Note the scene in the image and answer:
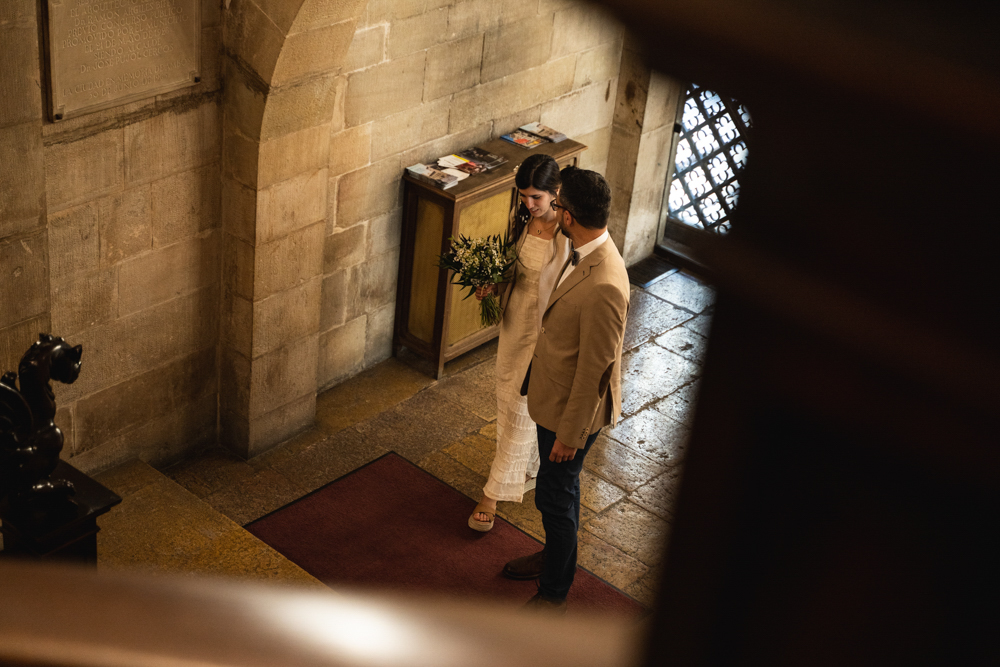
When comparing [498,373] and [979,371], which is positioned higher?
[979,371]

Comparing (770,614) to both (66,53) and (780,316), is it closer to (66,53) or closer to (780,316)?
(780,316)

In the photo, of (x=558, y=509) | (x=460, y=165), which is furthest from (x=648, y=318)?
(x=558, y=509)

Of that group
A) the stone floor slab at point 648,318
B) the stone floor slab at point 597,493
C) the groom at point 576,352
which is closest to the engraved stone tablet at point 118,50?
the groom at point 576,352

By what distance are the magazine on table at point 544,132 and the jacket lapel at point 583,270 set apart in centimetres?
312

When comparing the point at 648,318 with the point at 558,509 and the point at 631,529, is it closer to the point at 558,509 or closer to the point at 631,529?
the point at 631,529

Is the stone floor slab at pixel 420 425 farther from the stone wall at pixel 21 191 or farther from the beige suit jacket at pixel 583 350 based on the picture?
the stone wall at pixel 21 191

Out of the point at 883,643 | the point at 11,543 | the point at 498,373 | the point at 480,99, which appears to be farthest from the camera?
the point at 480,99

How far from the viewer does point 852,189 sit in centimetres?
55

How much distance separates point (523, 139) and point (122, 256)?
3.02 metres

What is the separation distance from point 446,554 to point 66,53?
9.63ft

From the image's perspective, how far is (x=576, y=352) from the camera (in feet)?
14.6

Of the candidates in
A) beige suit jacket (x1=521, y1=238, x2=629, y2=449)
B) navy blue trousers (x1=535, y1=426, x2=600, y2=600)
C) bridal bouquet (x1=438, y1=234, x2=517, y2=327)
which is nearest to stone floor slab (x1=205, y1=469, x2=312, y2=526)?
bridal bouquet (x1=438, y1=234, x2=517, y2=327)

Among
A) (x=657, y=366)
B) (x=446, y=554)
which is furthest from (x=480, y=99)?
(x=446, y=554)

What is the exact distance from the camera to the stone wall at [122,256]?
4.64 meters
